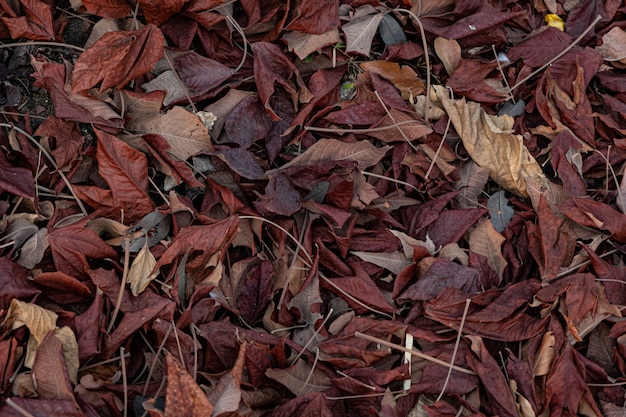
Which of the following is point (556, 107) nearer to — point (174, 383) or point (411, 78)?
point (411, 78)

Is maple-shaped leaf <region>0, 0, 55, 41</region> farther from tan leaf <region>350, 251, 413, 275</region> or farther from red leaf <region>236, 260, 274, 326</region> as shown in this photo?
tan leaf <region>350, 251, 413, 275</region>

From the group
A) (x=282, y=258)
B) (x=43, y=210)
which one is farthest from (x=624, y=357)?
(x=43, y=210)

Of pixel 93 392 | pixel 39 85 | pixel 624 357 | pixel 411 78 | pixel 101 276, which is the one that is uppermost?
pixel 39 85

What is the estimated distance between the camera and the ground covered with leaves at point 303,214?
3.59ft

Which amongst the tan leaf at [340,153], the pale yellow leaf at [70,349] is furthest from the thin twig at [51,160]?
the tan leaf at [340,153]

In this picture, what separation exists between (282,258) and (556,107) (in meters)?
0.70

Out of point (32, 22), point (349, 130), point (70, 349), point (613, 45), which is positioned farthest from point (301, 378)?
point (613, 45)

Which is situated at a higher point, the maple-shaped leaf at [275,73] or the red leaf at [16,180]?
the maple-shaped leaf at [275,73]

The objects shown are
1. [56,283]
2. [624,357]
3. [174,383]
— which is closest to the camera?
[174,383]

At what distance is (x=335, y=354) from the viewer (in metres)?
1.14

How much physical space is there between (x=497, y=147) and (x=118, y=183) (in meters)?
0.77

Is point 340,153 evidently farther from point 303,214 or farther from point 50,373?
point 50,373

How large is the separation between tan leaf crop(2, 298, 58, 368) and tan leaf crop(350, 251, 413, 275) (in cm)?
56

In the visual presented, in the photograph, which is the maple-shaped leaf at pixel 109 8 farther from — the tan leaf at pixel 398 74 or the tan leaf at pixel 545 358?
the tan leaf at pixel 545 358
